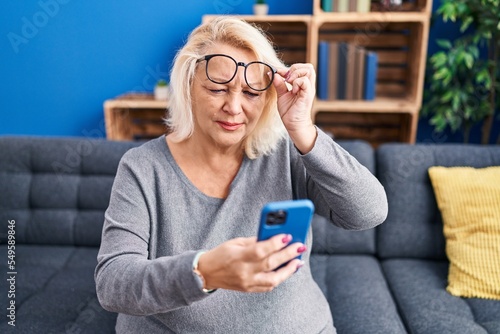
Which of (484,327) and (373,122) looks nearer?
(484,327)

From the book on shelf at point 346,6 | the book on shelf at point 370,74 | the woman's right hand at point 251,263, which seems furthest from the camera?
the book on shelf at point 370,74

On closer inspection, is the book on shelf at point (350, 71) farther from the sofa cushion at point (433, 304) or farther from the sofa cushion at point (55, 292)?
the sofa cushion at point (55, 292)

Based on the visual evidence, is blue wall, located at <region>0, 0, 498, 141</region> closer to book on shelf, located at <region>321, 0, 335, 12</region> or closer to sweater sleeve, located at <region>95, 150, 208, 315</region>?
book on shelf, located at <region>321, 0, 335, 12</region>

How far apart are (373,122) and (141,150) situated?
6.18 feet

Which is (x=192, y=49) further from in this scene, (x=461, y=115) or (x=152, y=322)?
(x=461, y=115)

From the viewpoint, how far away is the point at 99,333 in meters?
1.26

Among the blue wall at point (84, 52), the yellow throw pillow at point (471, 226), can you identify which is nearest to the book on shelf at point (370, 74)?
the blue wall at point (84, 52)

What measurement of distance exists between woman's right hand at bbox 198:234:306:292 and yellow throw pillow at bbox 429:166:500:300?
962mm

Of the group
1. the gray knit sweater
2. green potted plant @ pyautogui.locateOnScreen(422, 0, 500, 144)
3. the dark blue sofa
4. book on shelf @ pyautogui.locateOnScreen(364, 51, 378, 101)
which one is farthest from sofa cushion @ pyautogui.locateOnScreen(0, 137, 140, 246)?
green potted plant @ pyautogui.locateOnScreen(422, 0, 500, 144)

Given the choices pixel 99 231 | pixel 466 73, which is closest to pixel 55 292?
pixel 99 231

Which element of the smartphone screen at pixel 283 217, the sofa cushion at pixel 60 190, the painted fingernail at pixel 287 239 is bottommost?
the sofa cushion at pixel 60 190

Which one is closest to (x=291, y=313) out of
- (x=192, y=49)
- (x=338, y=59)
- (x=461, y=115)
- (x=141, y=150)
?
(x=141, y=150)

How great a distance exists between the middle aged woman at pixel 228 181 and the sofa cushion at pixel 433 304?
1.19 ft

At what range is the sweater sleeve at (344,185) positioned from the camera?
2.99 ft
